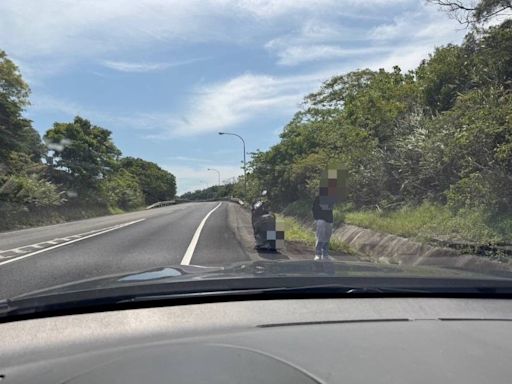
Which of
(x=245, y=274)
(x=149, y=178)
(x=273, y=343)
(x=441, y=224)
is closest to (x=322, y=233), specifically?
(x=441, y=224)

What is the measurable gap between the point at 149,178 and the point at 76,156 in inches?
1871

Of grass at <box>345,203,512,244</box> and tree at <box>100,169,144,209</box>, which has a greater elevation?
tree at <box>100,169,144,209</box>

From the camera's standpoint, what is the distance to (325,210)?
1009 centimetres

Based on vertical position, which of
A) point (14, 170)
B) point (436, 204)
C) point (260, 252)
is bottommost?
point (260, 252)

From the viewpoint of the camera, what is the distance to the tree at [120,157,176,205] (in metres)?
88.2

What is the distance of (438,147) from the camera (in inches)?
579

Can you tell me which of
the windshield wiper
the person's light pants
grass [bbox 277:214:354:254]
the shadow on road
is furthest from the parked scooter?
the windshield wiper

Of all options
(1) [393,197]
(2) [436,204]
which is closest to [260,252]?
(2) [436,204]

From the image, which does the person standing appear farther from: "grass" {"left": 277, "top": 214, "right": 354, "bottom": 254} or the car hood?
the car hood

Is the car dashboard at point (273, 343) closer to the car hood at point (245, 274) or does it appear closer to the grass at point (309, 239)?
the car hood at point (245, 274)

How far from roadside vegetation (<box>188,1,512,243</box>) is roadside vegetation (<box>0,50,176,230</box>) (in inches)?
605

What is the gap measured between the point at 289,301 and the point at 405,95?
20248 mm

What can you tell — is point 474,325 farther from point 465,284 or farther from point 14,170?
point 14,170

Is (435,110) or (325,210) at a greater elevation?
(435,110)
